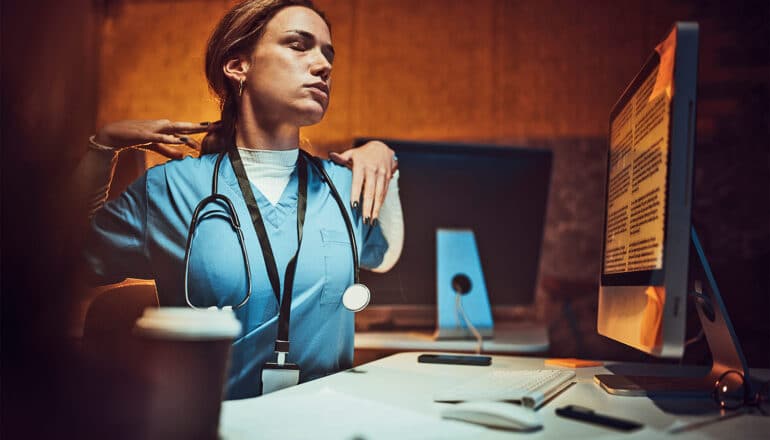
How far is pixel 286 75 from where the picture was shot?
119 cm

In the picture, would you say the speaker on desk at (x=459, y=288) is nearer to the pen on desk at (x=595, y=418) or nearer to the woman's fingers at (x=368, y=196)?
the woman's fingers at (x=368, y=196)

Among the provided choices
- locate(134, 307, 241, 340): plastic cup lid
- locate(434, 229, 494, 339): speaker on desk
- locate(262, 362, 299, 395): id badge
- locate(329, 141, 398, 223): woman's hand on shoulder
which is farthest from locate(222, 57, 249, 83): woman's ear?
locate(134, 307, 241, 340): plastic cup lid

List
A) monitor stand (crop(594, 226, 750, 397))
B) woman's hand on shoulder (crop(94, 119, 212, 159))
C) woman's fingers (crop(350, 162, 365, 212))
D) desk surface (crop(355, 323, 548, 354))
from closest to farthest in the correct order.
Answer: monitor stand (crop(594, 226, 750, 397)), woman's hand on shoulder (crop(94, 119, 212, 159)), woman's fingers (crop(350, 162, 365, 212)), desk surface (crop(355, 323, 548, 354))

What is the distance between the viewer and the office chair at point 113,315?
1118 millimetres

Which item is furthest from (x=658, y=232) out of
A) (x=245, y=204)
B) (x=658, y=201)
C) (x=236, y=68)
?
(x=236, y=68)

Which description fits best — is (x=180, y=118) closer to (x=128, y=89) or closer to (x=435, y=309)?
(x=435, y=309)

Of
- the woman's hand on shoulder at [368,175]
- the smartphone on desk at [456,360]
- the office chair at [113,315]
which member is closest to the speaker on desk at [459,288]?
the woman's hand on shoulder at [368,175]

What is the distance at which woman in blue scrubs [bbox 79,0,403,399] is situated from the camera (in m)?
1.12

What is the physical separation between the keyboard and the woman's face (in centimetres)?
66

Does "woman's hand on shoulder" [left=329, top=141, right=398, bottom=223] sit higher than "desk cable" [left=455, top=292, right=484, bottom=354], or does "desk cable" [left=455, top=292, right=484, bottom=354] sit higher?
"woman's hand on shoulder" [left=329, top=141, right=398, bottom=223]

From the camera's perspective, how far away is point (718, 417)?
2.40ft

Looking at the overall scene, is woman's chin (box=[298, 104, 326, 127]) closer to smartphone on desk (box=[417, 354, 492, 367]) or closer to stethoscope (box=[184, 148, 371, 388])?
stethoscope (box=[184, 148, 371, 388])

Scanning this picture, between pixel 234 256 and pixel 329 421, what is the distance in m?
0.53

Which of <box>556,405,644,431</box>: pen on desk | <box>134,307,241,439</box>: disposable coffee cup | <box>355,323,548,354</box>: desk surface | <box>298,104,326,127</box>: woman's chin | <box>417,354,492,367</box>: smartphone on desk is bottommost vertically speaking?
<box>355,323,548,354</box>: desk surface
